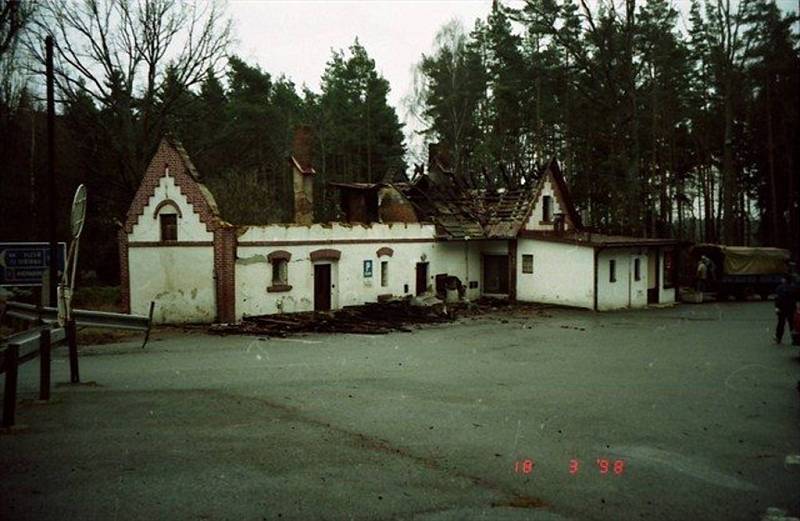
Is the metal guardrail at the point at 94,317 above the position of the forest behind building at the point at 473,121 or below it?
below

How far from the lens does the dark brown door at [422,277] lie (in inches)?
1197

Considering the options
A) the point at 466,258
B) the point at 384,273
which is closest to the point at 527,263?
the point at 466,258

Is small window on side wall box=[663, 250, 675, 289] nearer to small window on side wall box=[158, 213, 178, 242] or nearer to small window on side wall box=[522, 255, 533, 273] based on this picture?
small window on side wall box=[522, 255, 533, 273]

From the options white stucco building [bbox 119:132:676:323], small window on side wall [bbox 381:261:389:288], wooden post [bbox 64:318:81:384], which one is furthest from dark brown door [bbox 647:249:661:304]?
wooden post [bbox 64:318:81:384]

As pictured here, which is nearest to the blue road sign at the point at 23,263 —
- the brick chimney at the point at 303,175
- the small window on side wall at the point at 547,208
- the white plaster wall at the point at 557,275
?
the brick chimney at the point at 303,175

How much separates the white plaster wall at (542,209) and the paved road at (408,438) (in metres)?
16.6

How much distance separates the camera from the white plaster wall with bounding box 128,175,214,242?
2358 cm

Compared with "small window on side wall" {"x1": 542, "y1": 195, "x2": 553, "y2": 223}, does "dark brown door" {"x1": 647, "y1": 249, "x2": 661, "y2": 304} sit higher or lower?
lower

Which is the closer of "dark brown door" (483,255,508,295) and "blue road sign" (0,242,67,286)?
"blue road sign" (0,242,67,286)

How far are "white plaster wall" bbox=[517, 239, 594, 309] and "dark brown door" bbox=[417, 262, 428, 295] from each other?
470 cm
